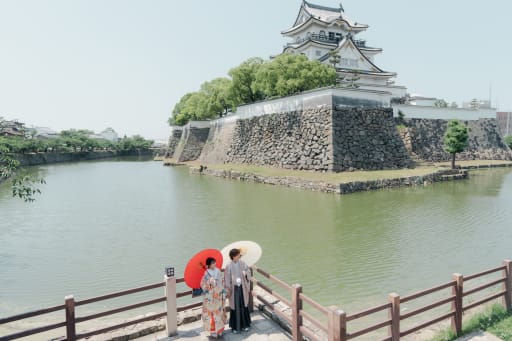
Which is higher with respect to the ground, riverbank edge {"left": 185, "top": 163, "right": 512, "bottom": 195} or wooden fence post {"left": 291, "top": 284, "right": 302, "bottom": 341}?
riverbank edge {"left": 185, "top": 163, "right": 512, "bottom": 195}

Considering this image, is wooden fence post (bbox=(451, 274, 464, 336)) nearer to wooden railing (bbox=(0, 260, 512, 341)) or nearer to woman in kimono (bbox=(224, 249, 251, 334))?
wooden railing (bbox=(0, 260, 512, 341))

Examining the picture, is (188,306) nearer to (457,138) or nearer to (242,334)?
(242,334)

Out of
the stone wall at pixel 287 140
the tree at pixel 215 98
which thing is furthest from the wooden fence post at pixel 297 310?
the tree at pixel 215 98

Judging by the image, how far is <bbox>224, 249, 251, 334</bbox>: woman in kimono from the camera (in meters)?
4.10

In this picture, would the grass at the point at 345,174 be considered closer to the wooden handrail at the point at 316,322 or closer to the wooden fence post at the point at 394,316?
the wooden fence post at the point at 394,316

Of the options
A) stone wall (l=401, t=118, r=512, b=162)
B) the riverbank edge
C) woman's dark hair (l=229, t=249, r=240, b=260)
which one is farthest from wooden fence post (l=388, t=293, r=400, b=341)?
stone wall (l=401, t=118, r=512, b=162)

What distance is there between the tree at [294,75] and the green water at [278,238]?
10800 millimetres

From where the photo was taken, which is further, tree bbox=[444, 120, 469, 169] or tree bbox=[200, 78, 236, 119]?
tree bbox=[200, 78, 236, 119]

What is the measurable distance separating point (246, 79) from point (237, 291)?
27.1 meters

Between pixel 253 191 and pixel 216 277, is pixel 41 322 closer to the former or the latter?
pixel 216 277

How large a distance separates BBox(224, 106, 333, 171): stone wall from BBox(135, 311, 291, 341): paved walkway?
1469 cm

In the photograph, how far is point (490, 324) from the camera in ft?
14.0

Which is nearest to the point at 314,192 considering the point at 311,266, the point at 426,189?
the point at 426,189

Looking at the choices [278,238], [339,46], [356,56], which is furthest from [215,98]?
[278,238]
